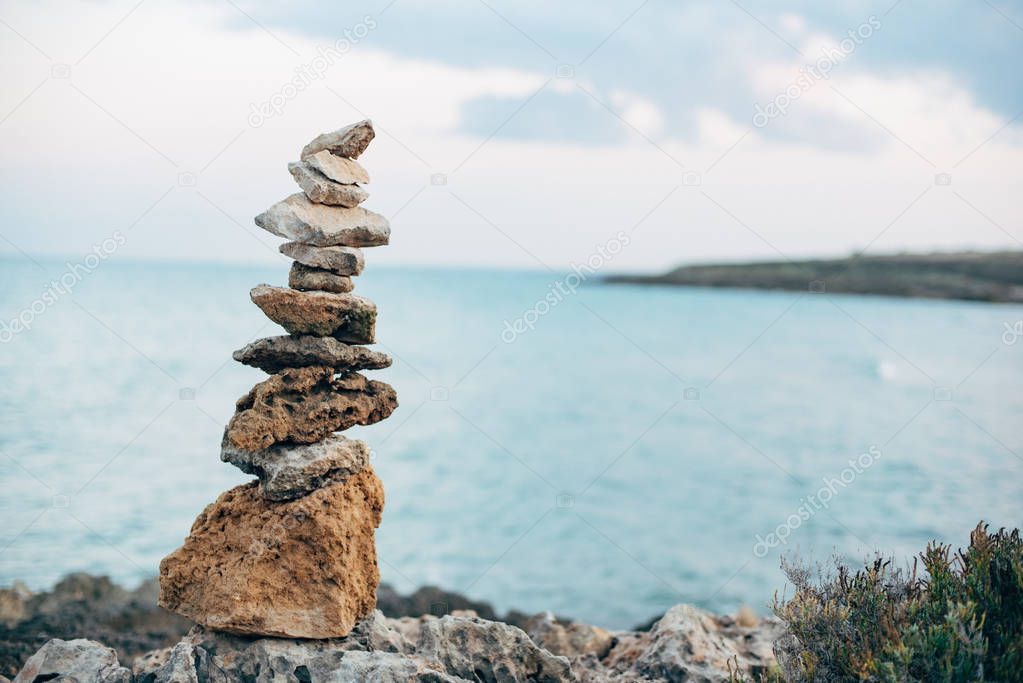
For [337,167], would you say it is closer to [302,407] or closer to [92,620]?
[302,407]

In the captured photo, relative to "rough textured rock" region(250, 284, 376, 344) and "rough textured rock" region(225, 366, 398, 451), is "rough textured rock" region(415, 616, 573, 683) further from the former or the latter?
"rough textured rock" region(250, 284, 376, 344)

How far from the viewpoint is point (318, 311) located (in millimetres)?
8195

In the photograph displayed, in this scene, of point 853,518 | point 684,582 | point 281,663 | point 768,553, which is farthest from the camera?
point 853,518

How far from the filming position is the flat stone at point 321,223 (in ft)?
26.6

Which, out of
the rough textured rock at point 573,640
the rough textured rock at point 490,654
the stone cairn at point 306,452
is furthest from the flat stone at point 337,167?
the rough textured rock at point 573,640

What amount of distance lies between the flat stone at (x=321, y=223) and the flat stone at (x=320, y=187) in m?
0.09

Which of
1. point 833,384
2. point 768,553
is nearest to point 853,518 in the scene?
point 768,553

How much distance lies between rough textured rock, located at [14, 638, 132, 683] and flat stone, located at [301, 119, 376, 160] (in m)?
4.93

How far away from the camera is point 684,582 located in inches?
969

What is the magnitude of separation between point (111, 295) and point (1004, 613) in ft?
361

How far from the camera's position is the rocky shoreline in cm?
761

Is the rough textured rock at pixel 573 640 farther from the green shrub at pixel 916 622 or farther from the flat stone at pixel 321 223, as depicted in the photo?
the flat stone at pixel 321 223

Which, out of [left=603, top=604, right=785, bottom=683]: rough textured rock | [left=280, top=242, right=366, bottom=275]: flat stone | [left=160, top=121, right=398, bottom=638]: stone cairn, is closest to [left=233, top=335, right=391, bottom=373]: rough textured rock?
[left=160, top=121, right=398, bottom=638]: stone cairn

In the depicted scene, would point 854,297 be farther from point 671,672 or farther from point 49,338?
point 671,672
